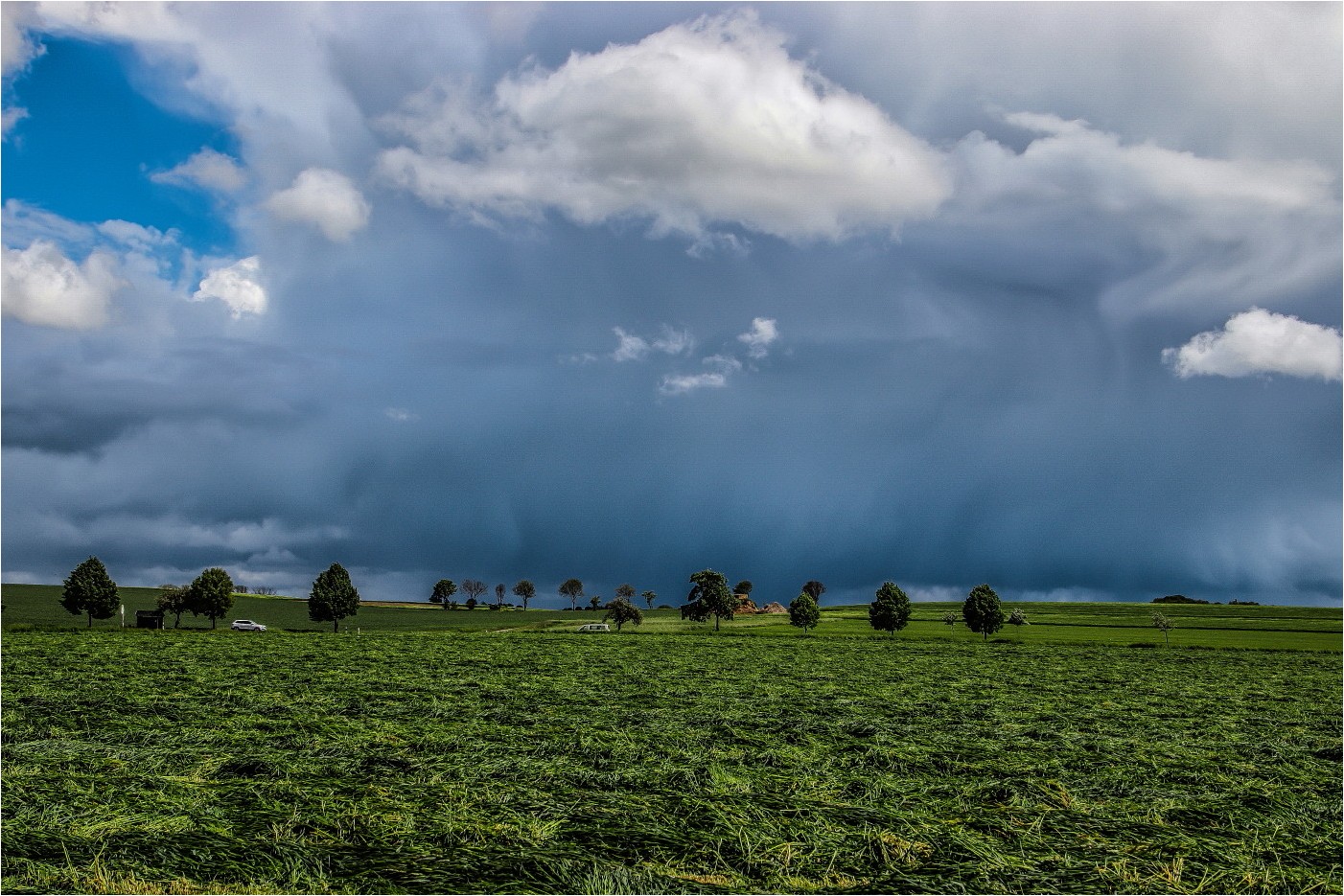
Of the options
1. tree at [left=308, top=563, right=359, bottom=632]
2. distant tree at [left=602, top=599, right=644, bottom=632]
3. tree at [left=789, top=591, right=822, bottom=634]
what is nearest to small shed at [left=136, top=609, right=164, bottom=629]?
tree at [left=308, top=563, right=359, bottom=632]

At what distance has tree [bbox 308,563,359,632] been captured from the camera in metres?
73.6

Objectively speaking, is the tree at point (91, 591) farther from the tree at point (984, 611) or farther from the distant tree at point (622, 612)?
the tree at point (984, 611)

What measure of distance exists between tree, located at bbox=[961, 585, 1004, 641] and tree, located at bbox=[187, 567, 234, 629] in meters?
73.7

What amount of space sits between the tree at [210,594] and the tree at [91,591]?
21.3 ft

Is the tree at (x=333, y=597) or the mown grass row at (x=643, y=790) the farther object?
the tree at (x=333, y=597)

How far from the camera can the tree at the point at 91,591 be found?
66.8m

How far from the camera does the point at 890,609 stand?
74.2 meters

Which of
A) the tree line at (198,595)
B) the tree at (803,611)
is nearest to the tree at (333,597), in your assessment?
the tree line at (198,595)

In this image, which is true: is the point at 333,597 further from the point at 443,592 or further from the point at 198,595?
the point at 443,592

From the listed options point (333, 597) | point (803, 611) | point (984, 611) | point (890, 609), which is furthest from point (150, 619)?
point (984, 611)

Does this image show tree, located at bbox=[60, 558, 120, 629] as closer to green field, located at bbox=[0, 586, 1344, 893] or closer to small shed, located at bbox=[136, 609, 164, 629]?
small shed, located at bbox=[136, 609, 164, 629]

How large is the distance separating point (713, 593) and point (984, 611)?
101ft

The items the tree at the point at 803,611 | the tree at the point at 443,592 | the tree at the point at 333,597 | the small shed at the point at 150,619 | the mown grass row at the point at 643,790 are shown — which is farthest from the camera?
the tree at the point at 443,592

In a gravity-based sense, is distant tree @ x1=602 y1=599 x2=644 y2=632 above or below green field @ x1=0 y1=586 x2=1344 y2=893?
below
